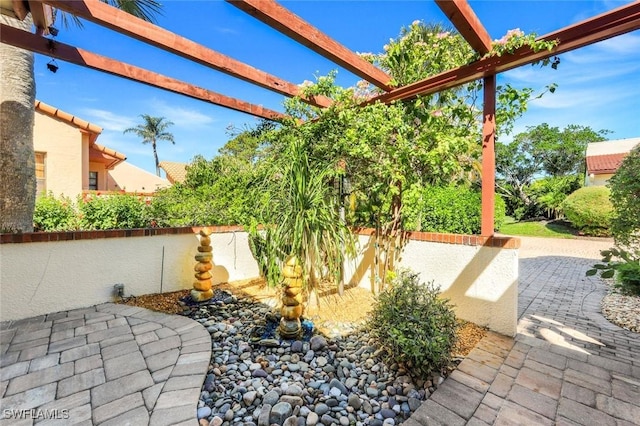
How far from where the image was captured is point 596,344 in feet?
9.94

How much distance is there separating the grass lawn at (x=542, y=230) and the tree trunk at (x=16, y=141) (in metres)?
15.8

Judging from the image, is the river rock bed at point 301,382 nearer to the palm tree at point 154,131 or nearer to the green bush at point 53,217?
the green bush at point 53,217

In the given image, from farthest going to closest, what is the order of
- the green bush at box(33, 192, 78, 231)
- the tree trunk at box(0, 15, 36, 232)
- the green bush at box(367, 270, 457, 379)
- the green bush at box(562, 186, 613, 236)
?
1. the green bush at box(562, 186, 613, 236)
2. the green bush at box(33, 192, 78, 231)
3. the tree trunk at box(0, 15, 36, 232)
4. the green bush at box(367, 270, 457, 379)

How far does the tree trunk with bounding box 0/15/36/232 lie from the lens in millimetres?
3725

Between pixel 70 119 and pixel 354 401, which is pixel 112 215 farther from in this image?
pixel 70 119

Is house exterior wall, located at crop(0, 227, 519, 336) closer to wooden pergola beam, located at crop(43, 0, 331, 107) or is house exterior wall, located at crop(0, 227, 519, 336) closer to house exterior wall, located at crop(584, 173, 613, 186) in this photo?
wooden pergola beam, located at crop(43, 0, 331, 107)

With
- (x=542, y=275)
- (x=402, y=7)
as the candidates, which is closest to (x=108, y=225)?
(x=402, y=7)

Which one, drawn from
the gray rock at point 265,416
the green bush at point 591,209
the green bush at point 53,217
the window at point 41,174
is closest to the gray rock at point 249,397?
the gray rock at point 265,416

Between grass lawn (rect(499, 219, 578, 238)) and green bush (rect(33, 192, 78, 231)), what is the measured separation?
15667mm

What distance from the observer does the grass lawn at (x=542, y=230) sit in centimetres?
1331

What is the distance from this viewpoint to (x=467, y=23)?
2.38m

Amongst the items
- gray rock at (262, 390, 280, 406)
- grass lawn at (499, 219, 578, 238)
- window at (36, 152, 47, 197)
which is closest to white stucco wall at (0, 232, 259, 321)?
gray rock at (262, 390, 280, 406)

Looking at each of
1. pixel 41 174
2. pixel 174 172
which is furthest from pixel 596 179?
pixel 174 172

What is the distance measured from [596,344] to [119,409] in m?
4.51
